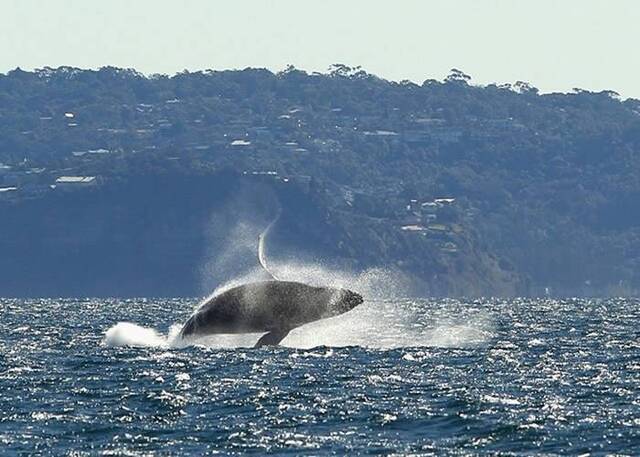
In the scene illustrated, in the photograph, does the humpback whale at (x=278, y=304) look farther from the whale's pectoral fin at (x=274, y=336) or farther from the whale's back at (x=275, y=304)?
the whale's pectoral fin at (x=274, y=336)

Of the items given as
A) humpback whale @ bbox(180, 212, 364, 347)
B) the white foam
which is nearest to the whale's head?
humpback whale @ bbox(180, 212, 364, 347)

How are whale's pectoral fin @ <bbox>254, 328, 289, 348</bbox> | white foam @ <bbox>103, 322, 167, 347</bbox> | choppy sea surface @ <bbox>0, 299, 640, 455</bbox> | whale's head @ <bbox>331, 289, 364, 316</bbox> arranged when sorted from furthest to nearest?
white foam @ <bbox>103, 322, 167, 347</bbox>, whale's pectoral fin @ <bbox>254, 328, 289, 348</bbox>, whale's head @ <bbox>331, 289, 364, 316</bbox>, choppy sea surface @ <bbox>0, 299, 640, 455</bbox>

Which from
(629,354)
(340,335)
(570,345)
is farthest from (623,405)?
(340,335)

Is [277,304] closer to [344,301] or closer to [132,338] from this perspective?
[344,301]

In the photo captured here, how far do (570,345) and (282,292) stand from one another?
22866 mm

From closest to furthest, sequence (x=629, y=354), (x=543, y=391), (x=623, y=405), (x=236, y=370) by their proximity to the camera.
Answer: (x=623, y=405), (x=543, y=391), (x=236, y=370), (x=629, y=354)

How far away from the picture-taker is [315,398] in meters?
45.2

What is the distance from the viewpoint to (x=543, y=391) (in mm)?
47688

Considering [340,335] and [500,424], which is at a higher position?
[500,424]

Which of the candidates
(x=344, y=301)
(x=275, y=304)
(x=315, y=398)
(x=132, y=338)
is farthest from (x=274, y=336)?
(x=132, y=338)

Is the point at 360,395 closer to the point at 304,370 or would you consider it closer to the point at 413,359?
the point at 304,370

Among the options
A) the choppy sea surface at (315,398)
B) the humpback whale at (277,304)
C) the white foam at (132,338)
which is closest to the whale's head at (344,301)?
the humpback whale at (277,304)

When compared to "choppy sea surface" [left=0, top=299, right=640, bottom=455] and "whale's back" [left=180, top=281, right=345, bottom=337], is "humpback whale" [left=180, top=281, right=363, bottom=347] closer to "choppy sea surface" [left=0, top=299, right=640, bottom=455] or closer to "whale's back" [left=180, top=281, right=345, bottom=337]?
"whale's back" [left=180, top=281, right=345, bottom=337]

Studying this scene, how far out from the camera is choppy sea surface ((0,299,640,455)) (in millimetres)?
37156
